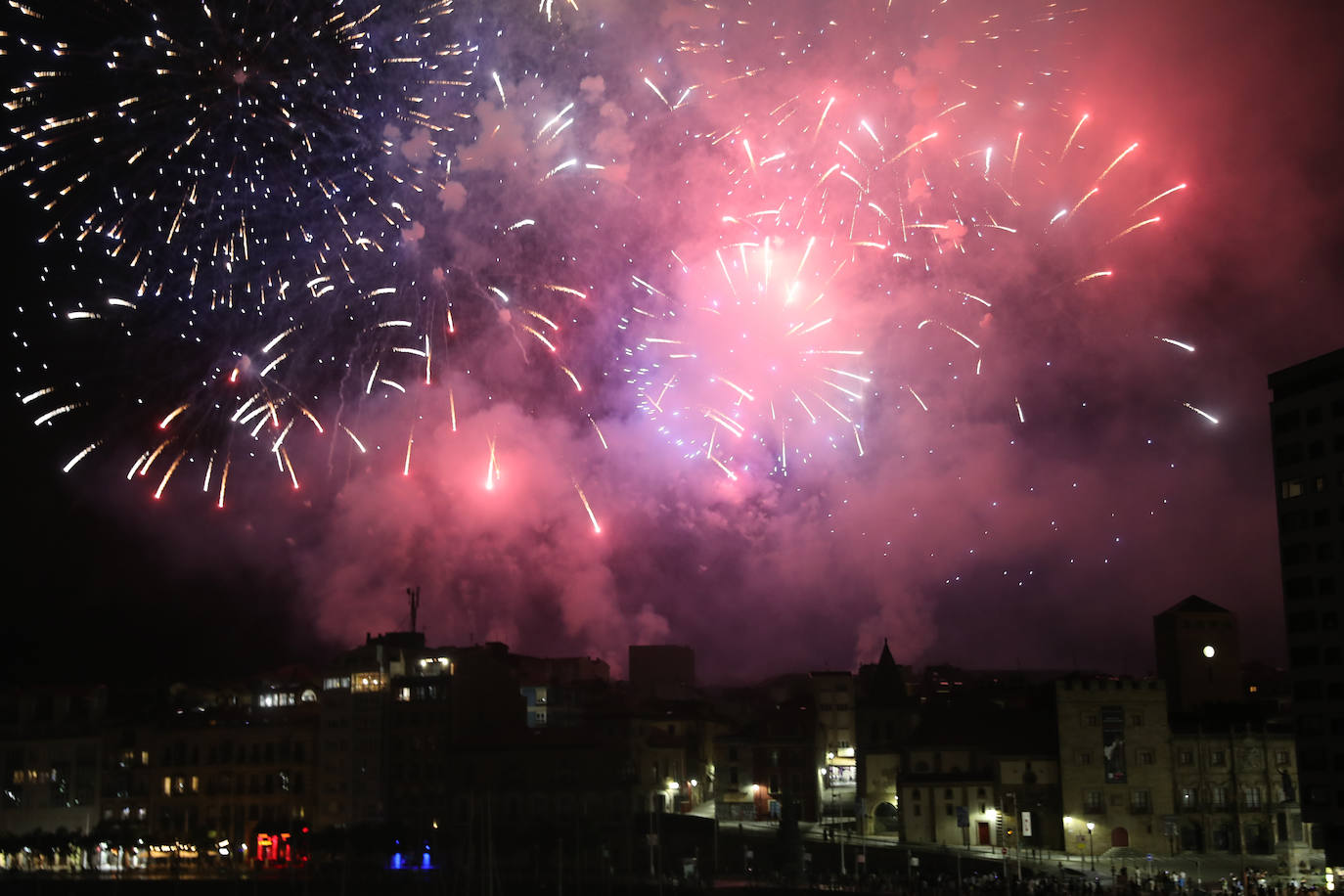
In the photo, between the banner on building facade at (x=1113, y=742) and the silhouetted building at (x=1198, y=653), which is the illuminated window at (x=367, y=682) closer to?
the banner on building facade at (x=1113, y=742)

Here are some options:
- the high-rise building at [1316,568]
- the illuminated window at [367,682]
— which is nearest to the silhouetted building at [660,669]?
the illuminated window at [367,682]

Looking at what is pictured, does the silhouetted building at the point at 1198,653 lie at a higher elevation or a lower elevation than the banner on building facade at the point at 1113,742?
higher

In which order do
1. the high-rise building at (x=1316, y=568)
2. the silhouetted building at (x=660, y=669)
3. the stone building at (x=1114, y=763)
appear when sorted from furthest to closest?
the silhouetted building at (x=660, y=669), the stone building at (x=1114, y=763), the high-rise building at (x=1316, y=568)

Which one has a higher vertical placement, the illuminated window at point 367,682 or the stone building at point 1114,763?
the illuminated window at point 367,682

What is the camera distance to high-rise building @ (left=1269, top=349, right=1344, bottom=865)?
2331 inches

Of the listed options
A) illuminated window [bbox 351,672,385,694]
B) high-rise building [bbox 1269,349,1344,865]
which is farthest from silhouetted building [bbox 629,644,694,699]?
high-rise building [bbox 1269,349,1344,865]

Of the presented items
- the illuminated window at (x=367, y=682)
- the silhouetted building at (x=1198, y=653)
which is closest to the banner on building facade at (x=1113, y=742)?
the silhouetted building at (x=1198, y=653)

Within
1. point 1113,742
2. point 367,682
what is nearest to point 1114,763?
point 1113,742

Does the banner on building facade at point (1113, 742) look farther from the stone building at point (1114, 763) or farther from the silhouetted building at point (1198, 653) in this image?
the silhouetted building at point (1198, 653)

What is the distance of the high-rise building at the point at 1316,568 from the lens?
59219mm

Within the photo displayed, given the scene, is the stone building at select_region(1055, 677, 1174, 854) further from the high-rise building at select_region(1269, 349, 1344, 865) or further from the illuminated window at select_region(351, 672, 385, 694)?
the illuminated window at select_region(351, 672, 385, 694)

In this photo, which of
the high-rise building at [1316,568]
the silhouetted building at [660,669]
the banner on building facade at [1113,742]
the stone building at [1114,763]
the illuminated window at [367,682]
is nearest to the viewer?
the high-rise building at [1316,568]

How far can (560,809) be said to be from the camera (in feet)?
261

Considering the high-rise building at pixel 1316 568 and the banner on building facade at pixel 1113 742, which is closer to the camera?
the high-rise building at pixel 1316 568
